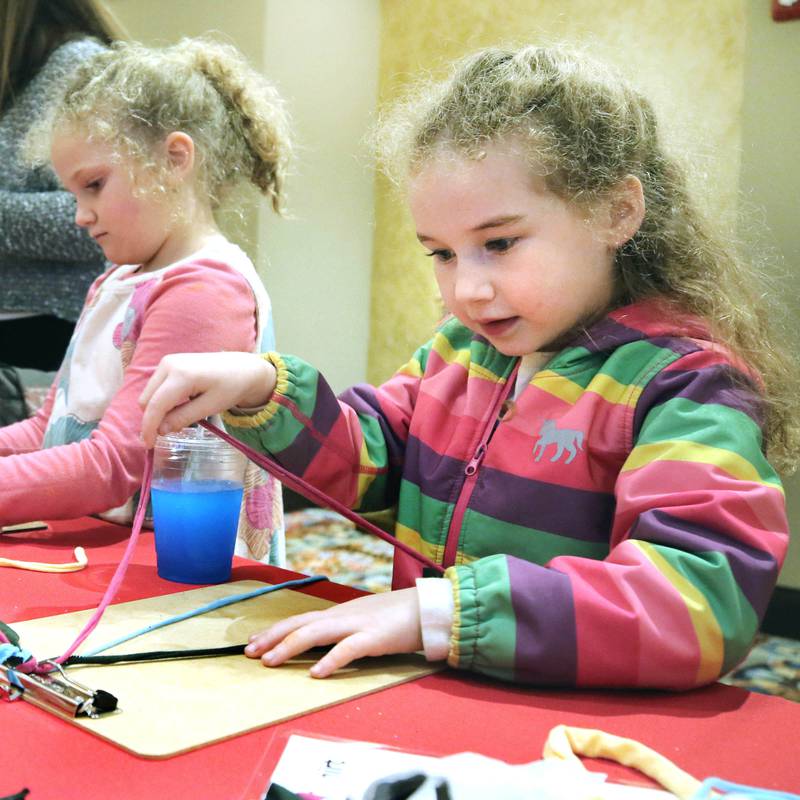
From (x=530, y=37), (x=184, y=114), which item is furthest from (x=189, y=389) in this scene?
(x=530, y=37)

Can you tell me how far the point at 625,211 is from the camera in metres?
0.95

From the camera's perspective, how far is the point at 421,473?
1.06 metres

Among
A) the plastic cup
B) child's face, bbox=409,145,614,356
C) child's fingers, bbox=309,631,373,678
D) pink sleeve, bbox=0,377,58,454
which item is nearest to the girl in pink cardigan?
pink sleeve, bbox=0,377,58,454

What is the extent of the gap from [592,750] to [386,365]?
3248mm

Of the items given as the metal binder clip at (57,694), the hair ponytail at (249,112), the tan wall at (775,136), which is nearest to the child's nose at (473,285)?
the metal binder clip at (57,694)

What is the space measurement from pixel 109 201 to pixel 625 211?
81 centimetres

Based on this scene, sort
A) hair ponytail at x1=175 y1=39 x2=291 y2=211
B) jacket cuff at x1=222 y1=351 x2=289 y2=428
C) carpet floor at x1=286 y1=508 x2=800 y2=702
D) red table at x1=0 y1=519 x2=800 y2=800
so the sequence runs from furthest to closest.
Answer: carpet floor at x1=286 y1=508 x2=800 y2=702 < hair ponytail at x1=175 y1=39 x2=291 y2=211 < jacket cuff at x1=222 y1=351 x2=289 y2=428 < red table at x1=0 y1=519 x2=800 y2=800

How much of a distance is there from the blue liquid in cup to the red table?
1.07 feet

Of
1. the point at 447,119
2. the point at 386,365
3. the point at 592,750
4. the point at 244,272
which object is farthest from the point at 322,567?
the point at 592,750

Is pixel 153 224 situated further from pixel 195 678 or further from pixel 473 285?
pixel 195 678

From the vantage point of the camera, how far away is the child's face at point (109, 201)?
143 cm

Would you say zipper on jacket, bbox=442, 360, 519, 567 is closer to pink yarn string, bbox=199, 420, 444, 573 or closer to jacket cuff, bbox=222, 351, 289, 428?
pink yarn string, bbox=199, 420, 444, 573

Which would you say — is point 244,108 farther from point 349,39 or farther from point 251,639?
point 349,39

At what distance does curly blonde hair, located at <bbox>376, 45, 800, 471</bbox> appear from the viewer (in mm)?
911
